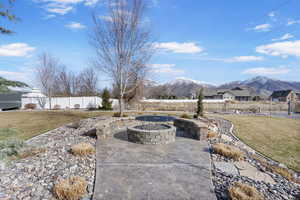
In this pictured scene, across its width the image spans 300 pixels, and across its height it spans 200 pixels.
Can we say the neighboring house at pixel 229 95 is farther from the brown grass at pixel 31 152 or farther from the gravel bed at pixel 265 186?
the brown grass at pixel 31 152

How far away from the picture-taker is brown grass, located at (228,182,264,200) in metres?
2.55

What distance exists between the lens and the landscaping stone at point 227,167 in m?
3.53

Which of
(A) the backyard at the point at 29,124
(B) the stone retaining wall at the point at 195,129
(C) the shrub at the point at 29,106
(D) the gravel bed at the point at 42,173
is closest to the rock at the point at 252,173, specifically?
(B) the stone retaining wall at the point at 195,129

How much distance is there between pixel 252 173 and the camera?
141 inches

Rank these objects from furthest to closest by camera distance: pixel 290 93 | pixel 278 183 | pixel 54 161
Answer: pixel 290 93
pixel 54 161
pixel 278 183

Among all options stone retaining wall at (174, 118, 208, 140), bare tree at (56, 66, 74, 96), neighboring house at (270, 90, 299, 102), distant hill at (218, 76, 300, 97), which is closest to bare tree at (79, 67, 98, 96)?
bare tree at (56, 66, 74, 96)

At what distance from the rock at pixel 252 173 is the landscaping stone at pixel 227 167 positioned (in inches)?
4.6

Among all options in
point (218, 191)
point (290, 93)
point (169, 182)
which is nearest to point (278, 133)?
point (218, 191)

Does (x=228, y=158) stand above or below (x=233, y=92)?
below

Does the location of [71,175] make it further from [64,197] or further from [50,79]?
[50,79]

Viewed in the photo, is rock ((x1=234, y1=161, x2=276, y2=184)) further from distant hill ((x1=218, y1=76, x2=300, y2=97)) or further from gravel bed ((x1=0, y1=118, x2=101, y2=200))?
distant hill ((x1=218, y1=76, x2=300, y2=97))

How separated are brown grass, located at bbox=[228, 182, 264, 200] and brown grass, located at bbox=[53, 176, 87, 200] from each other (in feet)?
8.92

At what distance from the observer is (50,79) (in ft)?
66.3

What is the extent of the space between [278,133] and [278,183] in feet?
23.6
